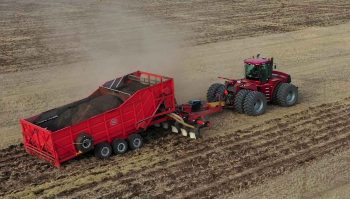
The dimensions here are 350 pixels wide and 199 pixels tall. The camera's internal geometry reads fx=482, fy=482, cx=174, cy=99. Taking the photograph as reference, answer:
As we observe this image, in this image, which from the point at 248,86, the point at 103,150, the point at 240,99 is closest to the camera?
the point at 103,150

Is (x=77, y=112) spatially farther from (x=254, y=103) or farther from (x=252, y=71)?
(x=252, y=71)

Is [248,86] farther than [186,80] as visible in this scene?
No

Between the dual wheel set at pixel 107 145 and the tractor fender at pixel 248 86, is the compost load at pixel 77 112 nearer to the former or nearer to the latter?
the dual wheel set at pixel 107 145

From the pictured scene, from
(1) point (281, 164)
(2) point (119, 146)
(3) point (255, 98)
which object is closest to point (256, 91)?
(3) point (255, 98)

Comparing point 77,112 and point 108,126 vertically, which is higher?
point 77,112

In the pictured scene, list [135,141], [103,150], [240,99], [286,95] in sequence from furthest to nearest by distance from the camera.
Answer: [286,95] < [240,99] < [135,141] < [103,150]

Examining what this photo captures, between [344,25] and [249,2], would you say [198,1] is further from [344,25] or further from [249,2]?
[344,25]
